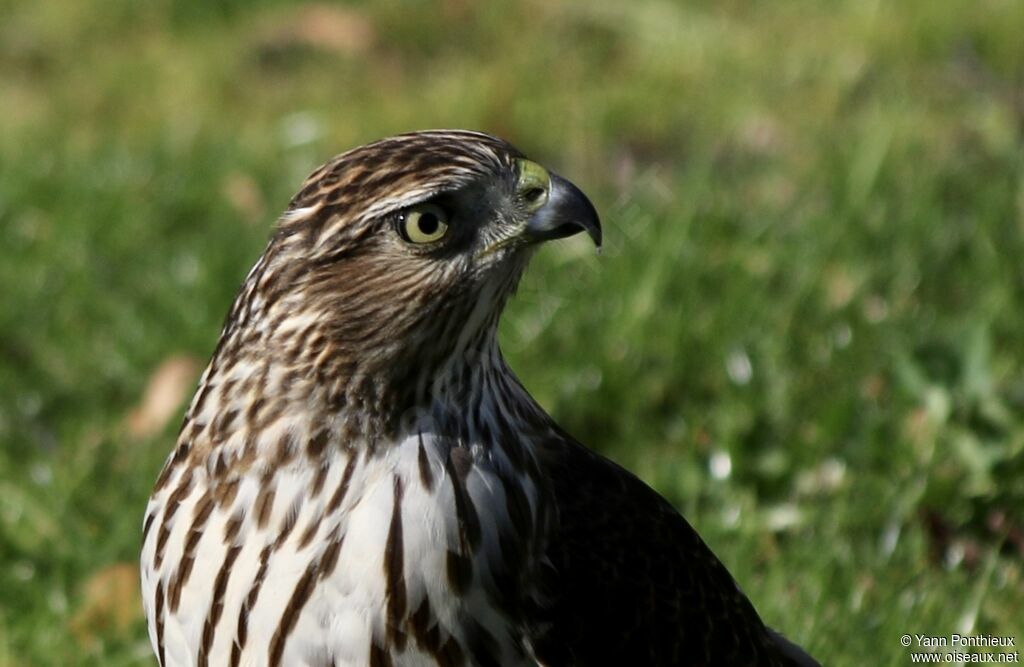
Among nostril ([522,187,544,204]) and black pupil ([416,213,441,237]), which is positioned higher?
nostril ([522,187,544,204])

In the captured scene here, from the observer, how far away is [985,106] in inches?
275

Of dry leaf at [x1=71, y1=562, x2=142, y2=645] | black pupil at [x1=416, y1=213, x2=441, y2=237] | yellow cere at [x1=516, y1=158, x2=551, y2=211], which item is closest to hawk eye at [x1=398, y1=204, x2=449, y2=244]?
black pupil at [x1=416, y1=213, x2=441, y2=237]

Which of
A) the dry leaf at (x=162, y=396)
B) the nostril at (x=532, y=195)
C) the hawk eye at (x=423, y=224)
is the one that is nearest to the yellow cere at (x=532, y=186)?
the nostril at (x=532, y=195)

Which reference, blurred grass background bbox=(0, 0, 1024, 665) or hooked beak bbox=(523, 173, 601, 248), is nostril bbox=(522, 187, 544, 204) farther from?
blurred grass background bbox=(0, 0, 1024, 665)

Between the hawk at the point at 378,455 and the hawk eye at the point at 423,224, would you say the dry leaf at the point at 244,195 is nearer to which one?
the hawk at the point at 378,455

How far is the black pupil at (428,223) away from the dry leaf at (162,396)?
245 cm

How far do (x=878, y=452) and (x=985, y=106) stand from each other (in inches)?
99.1

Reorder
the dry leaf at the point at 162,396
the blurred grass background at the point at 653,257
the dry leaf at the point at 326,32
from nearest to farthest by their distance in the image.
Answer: the blurred grass background at the point at 653,257, the dry leaf at the point at 162,396, the dry leaf at the point at 326,32

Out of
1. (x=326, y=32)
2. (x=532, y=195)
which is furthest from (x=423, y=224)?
(x=326, y=32)

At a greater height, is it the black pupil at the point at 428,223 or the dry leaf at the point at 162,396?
the black pupil at the point at 428,223

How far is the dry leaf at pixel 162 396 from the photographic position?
18.0 feet

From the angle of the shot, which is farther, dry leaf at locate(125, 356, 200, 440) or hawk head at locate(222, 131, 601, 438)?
dry leaf at locate(125, 356, 200, 440)

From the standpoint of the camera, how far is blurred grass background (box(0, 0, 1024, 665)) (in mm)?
4777

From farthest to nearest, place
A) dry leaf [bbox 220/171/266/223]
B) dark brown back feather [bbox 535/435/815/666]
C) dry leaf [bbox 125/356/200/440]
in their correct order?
dry leaf [bbox 220/171/266/223]
dry leaf [bbox 125/356/200/440]
dark brown back feather [bbox 535/435/815/666]
